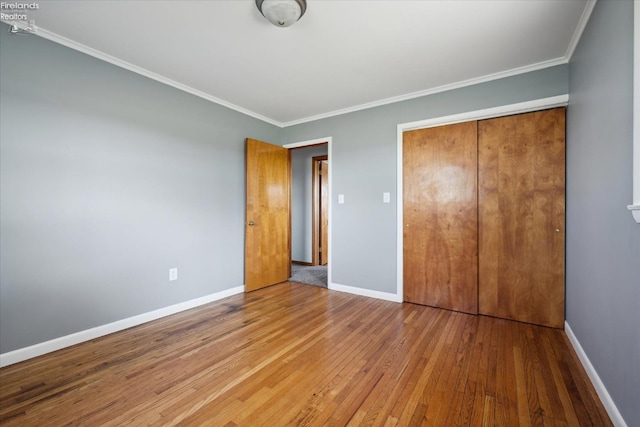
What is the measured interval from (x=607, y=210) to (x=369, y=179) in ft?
7.17

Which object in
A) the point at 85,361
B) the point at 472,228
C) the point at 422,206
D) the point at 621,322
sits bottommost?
the point at 85,361

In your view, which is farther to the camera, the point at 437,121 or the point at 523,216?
the point at 437,121

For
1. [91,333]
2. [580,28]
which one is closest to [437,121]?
[580,28]

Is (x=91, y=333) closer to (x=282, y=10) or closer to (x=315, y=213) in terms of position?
(x=282, y=10)

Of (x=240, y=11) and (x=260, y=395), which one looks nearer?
(x=260, y=395)

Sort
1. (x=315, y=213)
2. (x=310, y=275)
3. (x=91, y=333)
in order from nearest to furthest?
(x=91, y=333)
(x=310, y=275)
(x=315, y=213)

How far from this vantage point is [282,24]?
1.83 meters

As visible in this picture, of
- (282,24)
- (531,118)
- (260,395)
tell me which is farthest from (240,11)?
(531,118)

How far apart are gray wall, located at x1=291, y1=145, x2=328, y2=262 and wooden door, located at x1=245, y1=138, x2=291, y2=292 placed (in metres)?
1.34

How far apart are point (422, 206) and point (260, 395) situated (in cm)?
239

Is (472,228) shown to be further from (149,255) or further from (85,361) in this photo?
(85,361)

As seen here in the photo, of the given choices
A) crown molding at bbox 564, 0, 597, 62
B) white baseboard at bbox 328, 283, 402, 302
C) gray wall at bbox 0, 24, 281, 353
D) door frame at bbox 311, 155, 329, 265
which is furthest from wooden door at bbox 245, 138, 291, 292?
crown molding at bbox 564, 0, 597, 62

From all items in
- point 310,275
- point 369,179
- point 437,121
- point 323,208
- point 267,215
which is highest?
point 437,121

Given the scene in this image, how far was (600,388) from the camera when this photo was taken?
1.51 metres
